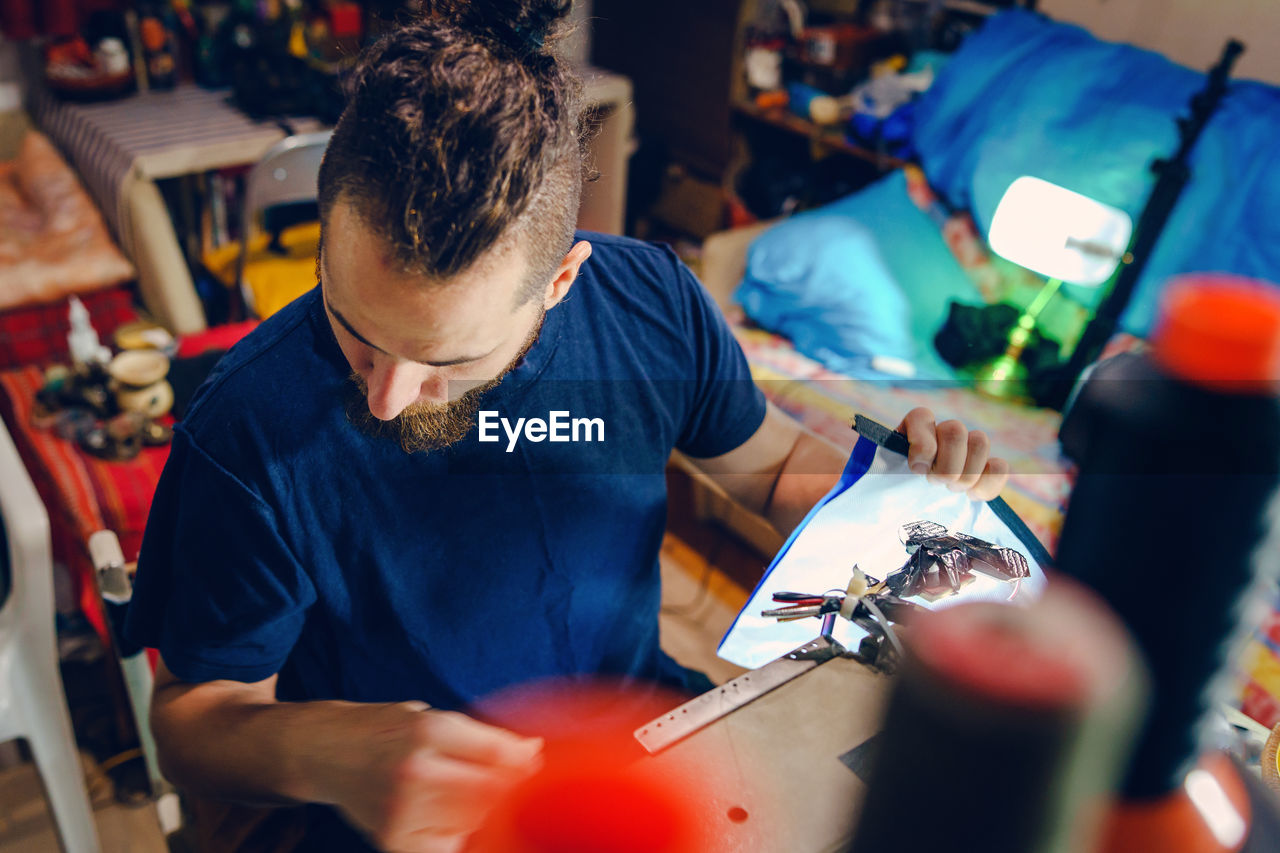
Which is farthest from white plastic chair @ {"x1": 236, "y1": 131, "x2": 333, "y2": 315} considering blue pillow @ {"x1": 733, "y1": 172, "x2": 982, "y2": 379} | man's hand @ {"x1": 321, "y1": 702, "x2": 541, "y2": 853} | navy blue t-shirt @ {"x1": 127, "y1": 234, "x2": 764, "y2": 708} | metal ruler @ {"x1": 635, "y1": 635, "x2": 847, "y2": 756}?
man's hand @ {"x1": 321, "y1": 702, "x2": 541, "y2": 853}

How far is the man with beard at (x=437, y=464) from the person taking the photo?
58 cm

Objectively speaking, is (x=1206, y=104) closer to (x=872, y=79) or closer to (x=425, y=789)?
(x=872, y=79)

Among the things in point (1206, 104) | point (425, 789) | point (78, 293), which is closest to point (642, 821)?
point (425, 789)

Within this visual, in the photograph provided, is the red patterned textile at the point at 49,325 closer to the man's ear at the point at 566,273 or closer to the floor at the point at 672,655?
the floor at the point at 672,655

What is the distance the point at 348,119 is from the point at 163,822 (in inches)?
53.8

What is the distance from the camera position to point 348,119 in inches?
23.8

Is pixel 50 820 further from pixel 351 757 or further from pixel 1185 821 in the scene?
pixel 1185 821

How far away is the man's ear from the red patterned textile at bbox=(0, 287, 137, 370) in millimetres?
2222

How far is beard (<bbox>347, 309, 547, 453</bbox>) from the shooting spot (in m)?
0.72

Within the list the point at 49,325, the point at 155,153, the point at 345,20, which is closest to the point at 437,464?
the point at 155,153

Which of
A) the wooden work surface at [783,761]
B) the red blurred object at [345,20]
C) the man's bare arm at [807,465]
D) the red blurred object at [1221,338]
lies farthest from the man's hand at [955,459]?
the red blurred object at [345,20]

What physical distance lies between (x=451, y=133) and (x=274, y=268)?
80.4 inches

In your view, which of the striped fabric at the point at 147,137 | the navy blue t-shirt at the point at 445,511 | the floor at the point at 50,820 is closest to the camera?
the navy blue t-shirt at the point at 445,511

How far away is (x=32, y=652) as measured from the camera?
3.34 ft
